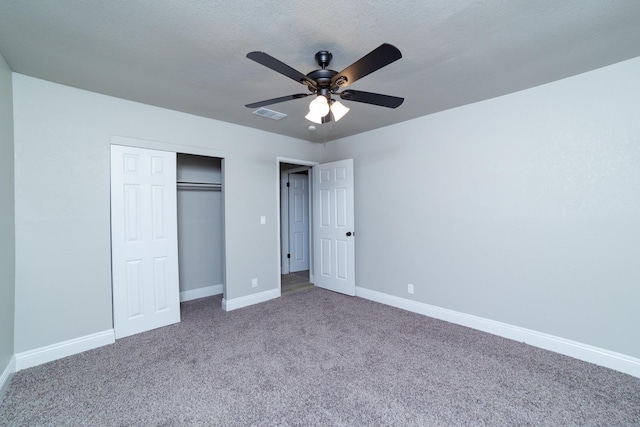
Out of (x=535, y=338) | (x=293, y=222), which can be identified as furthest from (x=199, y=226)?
(x=535, y=338)

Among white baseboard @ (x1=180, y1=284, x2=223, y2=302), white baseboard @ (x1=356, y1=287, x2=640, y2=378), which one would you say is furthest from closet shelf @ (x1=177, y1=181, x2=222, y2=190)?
white baseboard @ (x1=356, y1=287, x2=640, y2=378)

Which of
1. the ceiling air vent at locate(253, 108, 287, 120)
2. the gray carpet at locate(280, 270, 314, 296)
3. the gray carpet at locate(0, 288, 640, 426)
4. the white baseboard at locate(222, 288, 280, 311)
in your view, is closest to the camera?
the gray carpet at locate(0, 288, 640, 426)

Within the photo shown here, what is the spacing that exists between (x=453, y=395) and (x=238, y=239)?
2.97 meters

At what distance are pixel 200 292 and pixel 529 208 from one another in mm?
4399

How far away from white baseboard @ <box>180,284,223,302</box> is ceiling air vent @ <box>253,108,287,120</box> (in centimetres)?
278

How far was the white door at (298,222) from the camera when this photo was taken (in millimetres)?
5887

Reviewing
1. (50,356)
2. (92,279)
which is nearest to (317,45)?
(92,279)

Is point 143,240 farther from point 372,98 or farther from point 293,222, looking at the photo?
point 293,222

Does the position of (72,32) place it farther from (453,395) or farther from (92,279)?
(453,395)

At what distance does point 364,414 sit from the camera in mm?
1832

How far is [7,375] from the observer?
2.18 m

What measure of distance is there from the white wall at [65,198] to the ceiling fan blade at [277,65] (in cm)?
222

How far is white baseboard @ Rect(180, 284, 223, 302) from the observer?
4.15m

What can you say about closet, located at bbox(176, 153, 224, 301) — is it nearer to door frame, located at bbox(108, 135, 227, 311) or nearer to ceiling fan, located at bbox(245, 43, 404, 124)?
door frame, located at bbox(108, 135, 227, 311)
